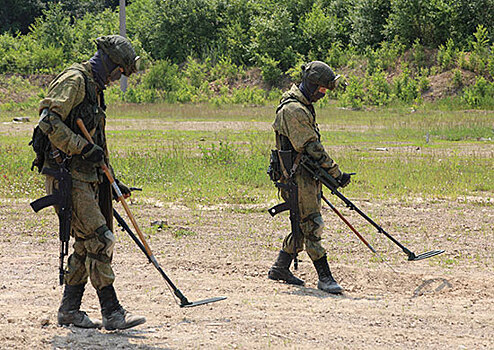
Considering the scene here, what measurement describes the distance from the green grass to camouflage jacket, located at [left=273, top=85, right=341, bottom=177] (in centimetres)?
455

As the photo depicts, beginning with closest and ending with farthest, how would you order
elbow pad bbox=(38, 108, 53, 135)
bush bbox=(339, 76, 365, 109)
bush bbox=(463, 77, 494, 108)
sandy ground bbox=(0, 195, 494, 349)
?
elbow pad bbox=(38, 108, 53, 135) → sandy ground bbox=(0, 195, 494, 349) → bush bbox=(463, 77, 494, 108) → bush bbox=(339, 76, 365, 109)

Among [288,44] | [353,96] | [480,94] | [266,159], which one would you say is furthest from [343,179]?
[288,44]

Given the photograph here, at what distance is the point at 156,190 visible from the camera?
11.6 m

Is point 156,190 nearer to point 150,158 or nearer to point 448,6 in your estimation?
point 150,158

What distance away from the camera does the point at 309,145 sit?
20.6 feet

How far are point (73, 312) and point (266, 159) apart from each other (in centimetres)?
909

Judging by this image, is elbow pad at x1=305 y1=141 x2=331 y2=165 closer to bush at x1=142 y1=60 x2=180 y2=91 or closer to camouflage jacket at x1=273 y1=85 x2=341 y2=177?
camouflage jacket at x1=273 y1=85 x2=341 y2=177

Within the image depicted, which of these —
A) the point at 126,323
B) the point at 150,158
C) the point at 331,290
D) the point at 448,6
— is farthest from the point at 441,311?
the point at 448,6

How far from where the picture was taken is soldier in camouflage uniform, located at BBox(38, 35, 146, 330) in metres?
4.75

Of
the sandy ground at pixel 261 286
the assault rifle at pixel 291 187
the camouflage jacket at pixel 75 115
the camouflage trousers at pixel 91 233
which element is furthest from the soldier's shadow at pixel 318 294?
the camouflage jacket at pixel 75 115

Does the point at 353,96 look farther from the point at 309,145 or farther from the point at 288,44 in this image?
the point at 309,145

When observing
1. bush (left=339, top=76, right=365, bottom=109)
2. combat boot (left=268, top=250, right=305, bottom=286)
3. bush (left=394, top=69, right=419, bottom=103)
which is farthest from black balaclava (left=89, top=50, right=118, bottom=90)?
bush (left=394, top=69, right=419, bottom=103)

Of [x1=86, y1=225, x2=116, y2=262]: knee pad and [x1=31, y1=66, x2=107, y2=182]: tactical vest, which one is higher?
[x1=31, y1=66, x2=107, y2=182]: tactical vest

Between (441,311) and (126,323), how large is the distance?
2.62m
